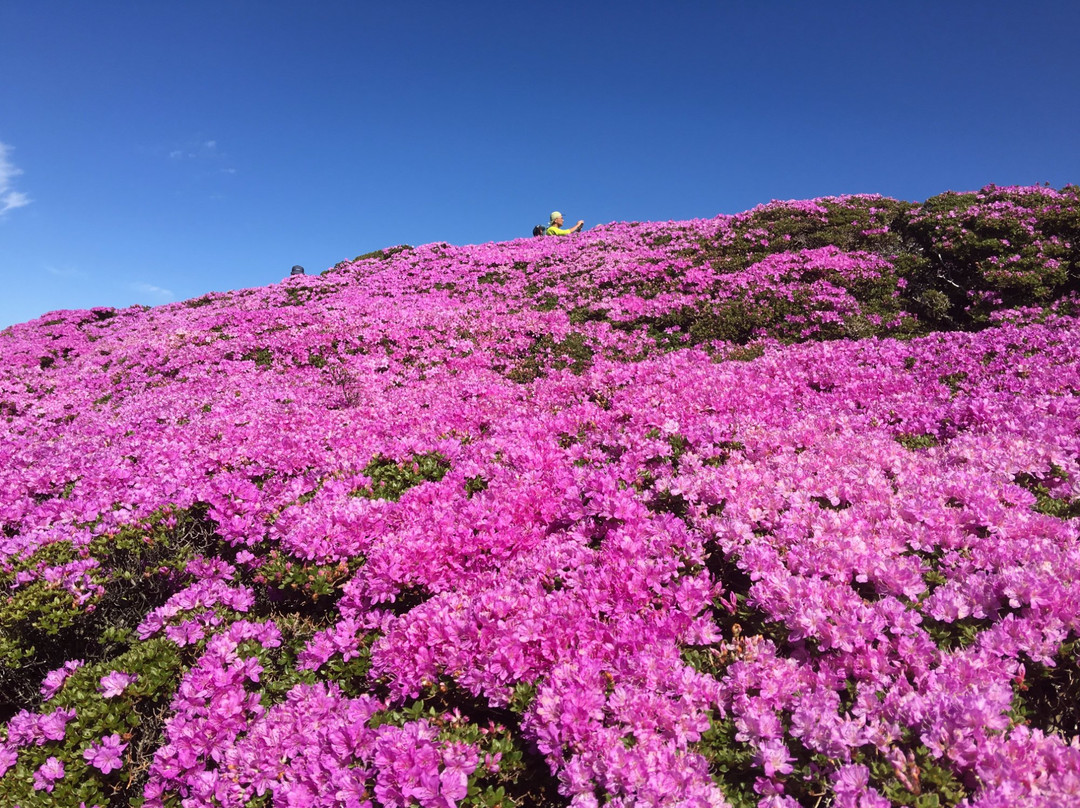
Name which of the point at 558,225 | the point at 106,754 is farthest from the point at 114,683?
the point at 558,225

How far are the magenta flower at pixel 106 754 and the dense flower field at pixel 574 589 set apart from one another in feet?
0.08

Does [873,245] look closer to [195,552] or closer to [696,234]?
[696,234]

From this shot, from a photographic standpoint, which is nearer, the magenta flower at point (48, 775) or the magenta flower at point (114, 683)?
the magenta flower at point (48, 775)

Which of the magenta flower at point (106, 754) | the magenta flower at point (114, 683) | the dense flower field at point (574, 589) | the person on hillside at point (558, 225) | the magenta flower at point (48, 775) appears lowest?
the magenta flower at point (48, 775)

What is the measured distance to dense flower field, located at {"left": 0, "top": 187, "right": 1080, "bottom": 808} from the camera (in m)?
3.33

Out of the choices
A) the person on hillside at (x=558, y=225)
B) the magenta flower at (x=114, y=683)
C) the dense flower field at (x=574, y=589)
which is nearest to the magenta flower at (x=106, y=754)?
the dense flower field at (x=574, y=589)

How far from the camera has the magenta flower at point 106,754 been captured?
4.14 metres

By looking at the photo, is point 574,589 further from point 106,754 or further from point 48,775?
point 48,775

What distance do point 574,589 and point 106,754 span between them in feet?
13.0

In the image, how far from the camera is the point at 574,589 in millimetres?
4789

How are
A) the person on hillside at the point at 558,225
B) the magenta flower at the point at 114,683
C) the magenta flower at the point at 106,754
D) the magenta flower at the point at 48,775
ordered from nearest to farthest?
the magenta flower at the point at 48,775, the magenta flower at the point at 106,754, the magenta flower at the point at 114,683, the person on hillside at the point at 558,225

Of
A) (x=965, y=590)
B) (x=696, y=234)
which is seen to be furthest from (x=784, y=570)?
(x=696, y=234)

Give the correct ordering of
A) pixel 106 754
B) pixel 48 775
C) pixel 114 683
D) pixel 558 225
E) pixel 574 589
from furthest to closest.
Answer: pixel 558 225 → pixel 574 589 → pixel 114 683 → pixel 106 754 → pixel 48 775

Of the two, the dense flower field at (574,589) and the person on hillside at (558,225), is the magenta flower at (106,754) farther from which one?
the person on hillside at (558,225)
